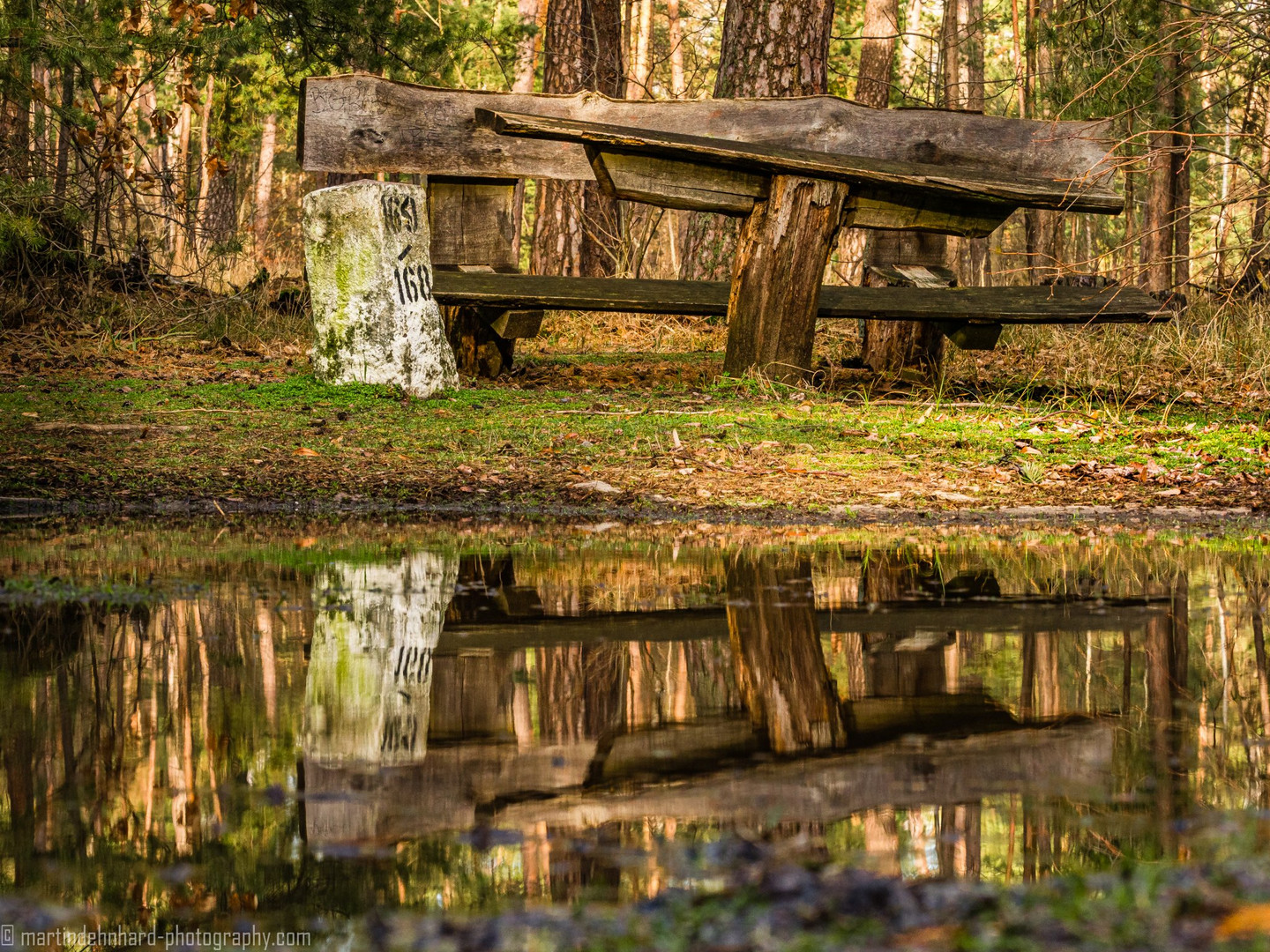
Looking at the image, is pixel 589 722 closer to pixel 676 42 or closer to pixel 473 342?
pixel 473 342

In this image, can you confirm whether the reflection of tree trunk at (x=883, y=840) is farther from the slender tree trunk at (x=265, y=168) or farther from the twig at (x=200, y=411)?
the slender tree trunk at (x=265, y=168)

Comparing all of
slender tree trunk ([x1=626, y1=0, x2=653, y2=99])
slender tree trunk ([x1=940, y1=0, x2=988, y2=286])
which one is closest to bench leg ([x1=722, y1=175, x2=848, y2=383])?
slender tree trunk ([x1=940, y1=0, x2=988, y2=286])

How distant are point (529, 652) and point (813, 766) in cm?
87

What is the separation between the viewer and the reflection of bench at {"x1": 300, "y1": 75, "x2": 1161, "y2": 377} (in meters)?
6.82

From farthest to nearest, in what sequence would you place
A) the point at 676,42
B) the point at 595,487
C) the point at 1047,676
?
the point at 676,42 < the point at 595,487 < the point at 1047,676

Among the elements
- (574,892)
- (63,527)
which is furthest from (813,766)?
(63,527)

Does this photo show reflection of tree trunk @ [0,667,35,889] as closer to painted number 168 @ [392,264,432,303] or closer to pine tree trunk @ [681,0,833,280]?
painted number 168 @ [392,264,432,303]

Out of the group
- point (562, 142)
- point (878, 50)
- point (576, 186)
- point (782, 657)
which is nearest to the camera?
point (782, 657)

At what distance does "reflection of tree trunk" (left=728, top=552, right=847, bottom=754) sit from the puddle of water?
10mm

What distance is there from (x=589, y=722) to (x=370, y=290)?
4970 millimetres

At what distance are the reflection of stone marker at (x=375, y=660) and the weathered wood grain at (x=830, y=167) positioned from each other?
3.38m

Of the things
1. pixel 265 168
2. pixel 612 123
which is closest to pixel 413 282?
pixel 612 123

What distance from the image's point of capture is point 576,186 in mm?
12656

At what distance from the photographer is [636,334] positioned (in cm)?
1055
